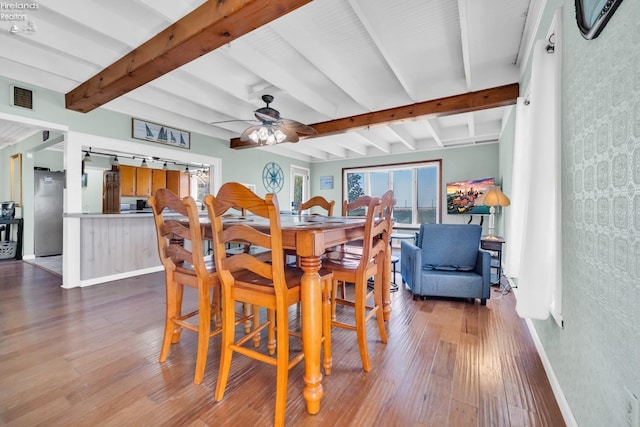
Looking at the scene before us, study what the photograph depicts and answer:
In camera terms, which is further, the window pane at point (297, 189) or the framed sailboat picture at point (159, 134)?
the window pane at point (297, 189)

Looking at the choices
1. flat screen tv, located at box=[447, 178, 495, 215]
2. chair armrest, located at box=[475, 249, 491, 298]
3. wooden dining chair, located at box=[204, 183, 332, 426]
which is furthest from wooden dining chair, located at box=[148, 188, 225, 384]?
flat screen tv, located at box=[447, 178, 495, 215]

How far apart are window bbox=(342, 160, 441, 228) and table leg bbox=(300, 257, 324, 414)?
18.3 feet

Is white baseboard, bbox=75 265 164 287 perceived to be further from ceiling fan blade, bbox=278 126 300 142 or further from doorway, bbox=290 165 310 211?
doorway, bbox=290 165 310 211

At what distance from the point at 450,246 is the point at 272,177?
4.59 metres

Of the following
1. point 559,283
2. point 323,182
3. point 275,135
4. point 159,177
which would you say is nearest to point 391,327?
point 559,283

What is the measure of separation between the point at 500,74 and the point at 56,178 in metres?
7.77

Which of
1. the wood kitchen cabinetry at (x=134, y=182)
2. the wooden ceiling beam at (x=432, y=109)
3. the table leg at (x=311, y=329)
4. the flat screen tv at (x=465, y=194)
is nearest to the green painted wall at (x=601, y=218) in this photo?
the table leg at (x=311, y=329)

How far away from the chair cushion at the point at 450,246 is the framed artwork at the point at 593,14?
2.07 metres

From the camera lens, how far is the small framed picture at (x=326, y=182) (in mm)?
7664

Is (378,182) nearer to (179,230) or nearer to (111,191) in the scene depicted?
(179,230)

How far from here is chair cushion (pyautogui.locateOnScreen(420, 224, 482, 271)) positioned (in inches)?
114

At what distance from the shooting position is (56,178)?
5.47 metres

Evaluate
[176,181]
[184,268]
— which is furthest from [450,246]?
[176,181]

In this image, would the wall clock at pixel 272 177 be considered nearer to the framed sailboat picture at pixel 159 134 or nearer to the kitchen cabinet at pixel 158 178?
the framed sailboat picture at pixel 159 134
